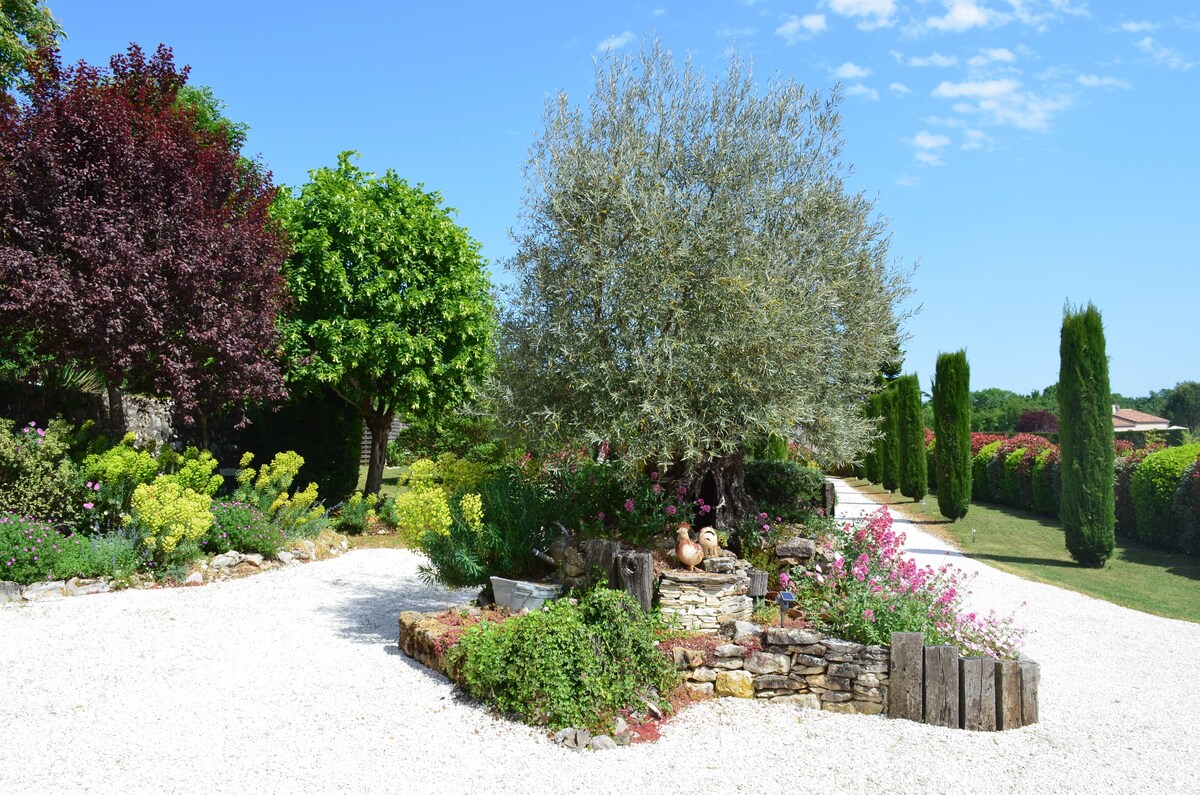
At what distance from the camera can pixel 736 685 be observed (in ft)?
19.3

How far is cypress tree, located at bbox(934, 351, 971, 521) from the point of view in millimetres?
17641

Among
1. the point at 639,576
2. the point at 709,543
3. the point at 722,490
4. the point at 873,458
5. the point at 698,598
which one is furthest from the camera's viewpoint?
the point at 873,458

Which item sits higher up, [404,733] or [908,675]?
[908,675]

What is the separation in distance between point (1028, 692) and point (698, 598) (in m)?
2.51

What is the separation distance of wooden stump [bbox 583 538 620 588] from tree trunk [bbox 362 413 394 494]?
9.59 meters

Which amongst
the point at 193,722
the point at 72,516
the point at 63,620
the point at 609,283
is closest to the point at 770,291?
the point at 609,283

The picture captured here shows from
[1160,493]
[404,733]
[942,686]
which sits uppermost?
[1160,493]

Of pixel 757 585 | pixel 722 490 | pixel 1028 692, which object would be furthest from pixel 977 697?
pixel 722 490

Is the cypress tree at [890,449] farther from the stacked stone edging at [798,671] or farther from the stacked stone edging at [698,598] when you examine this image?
the stacked stone edging at [798,671]

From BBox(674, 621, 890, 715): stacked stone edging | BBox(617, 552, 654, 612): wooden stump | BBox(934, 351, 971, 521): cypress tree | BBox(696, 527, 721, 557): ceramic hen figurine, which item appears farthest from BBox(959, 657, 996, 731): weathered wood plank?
BBox(934, 351, 971, 521): cypress tree

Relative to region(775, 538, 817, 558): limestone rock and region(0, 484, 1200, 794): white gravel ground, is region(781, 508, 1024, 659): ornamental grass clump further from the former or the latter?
region(0, 484, 1200, 794): white gravel ground

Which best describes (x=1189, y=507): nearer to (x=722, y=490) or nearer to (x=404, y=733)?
(x=722, y=490)

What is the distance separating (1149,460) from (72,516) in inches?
681

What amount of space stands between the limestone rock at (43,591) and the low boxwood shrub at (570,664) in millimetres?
6027
